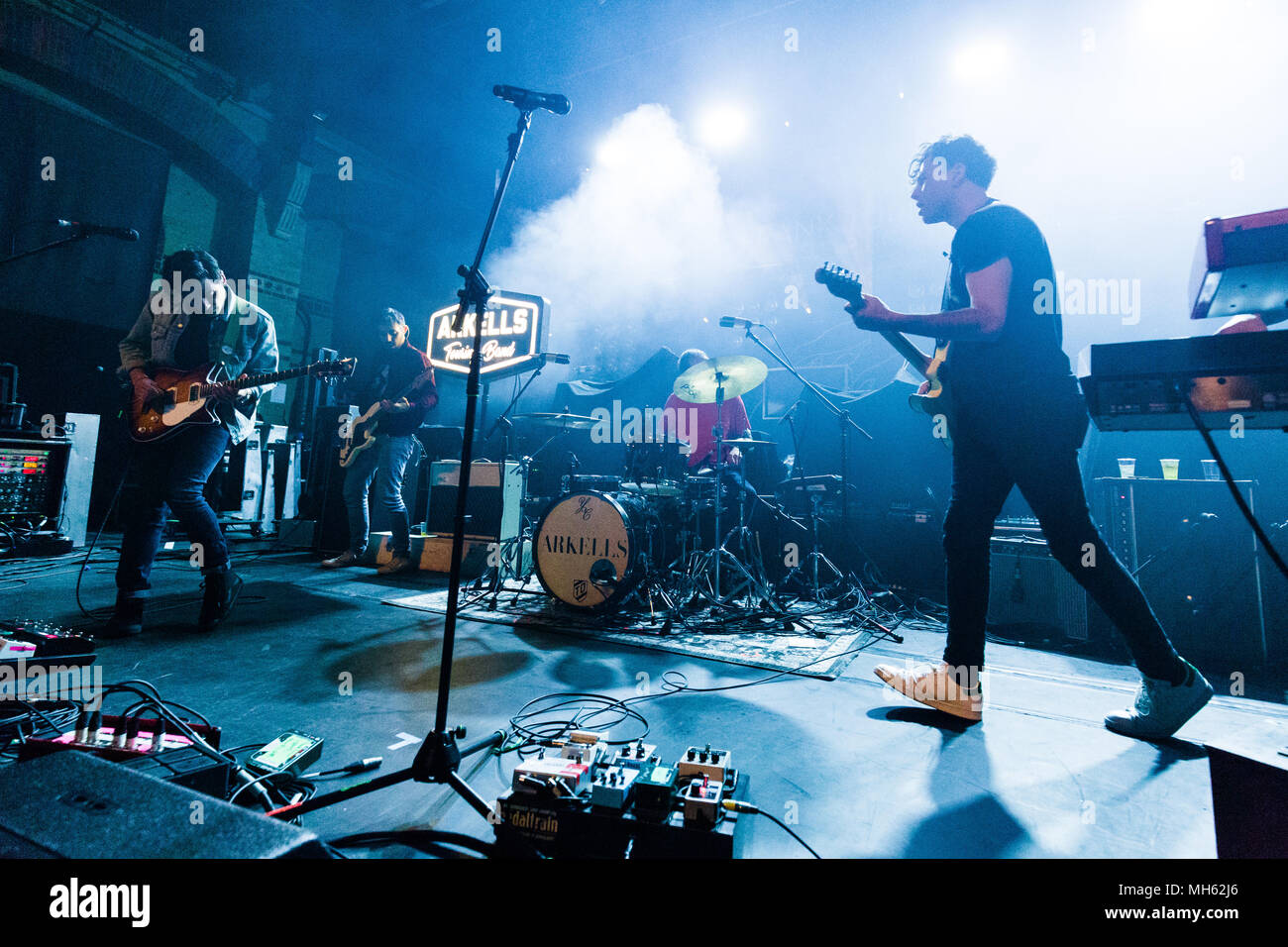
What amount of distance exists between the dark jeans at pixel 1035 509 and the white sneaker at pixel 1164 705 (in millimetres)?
47

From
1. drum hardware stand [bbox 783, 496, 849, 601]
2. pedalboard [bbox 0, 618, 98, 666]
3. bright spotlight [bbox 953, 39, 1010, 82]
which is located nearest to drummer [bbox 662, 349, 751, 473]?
drum hardware stand [bbox 783, 496, 849, 601]

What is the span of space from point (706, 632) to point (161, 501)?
119 inches

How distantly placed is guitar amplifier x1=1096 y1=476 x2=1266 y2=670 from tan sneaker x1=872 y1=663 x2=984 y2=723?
6.78 feet

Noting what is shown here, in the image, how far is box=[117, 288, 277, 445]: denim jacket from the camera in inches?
117

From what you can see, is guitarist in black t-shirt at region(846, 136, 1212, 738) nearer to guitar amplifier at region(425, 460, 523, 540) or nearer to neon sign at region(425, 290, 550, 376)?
guitar amplifier at region(425, 460, 523, 540)

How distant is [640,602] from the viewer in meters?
4.07

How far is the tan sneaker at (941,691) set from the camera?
6.61ft

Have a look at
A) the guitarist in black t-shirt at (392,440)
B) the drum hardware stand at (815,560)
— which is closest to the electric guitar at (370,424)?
the guitarist in black t-shirt at (392,440)

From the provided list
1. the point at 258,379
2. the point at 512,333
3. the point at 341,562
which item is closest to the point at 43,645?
the point at 258,379

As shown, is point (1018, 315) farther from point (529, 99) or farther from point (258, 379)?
point (258, 379)

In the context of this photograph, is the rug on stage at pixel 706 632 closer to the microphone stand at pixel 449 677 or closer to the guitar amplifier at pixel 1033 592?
the guitar amplifier at pixel 1033 592

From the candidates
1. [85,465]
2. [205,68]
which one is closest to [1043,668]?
[85,465]
